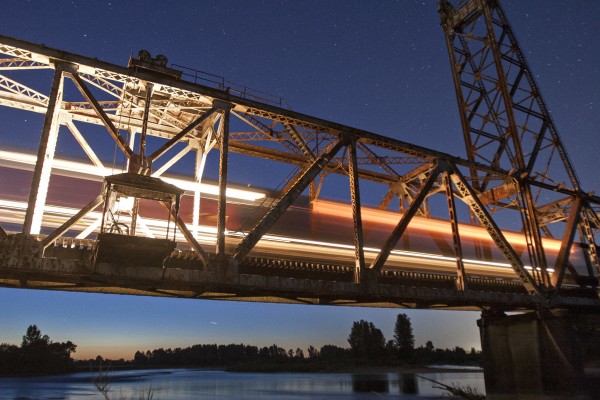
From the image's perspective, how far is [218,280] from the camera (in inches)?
396

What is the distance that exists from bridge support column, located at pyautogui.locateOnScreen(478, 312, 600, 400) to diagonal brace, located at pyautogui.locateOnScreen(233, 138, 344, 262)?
35.3 ft

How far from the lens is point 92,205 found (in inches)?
359

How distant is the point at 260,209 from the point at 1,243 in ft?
27.9

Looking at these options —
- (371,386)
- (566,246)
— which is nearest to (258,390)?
(371,386)

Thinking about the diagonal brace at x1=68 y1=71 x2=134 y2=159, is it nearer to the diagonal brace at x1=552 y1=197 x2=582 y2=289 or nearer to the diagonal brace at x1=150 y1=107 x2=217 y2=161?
the diagonal brace at x1=150 y1=107 x2=217 y2=161

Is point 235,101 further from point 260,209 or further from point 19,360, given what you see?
point 19,360

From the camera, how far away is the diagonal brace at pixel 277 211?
1055cm

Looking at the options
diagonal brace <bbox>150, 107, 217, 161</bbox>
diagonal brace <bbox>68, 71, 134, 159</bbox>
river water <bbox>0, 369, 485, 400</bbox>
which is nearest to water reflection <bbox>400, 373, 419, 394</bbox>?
river water <bbox>0, 369, 485, 400</bbox>

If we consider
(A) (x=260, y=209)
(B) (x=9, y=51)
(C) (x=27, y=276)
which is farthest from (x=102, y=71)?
(A) (x=260, y=209)

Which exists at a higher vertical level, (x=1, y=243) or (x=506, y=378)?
(x=1, y=243)

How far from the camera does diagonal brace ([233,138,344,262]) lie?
10553mm

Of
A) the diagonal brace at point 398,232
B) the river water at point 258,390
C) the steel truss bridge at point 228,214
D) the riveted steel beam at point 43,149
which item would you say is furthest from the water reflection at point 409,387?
the riveted steel beam at point 43,149

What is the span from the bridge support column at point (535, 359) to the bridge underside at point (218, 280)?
1.05 metres

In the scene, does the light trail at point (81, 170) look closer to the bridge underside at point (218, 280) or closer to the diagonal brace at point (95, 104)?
the diagonal brace at point (95, 104)
